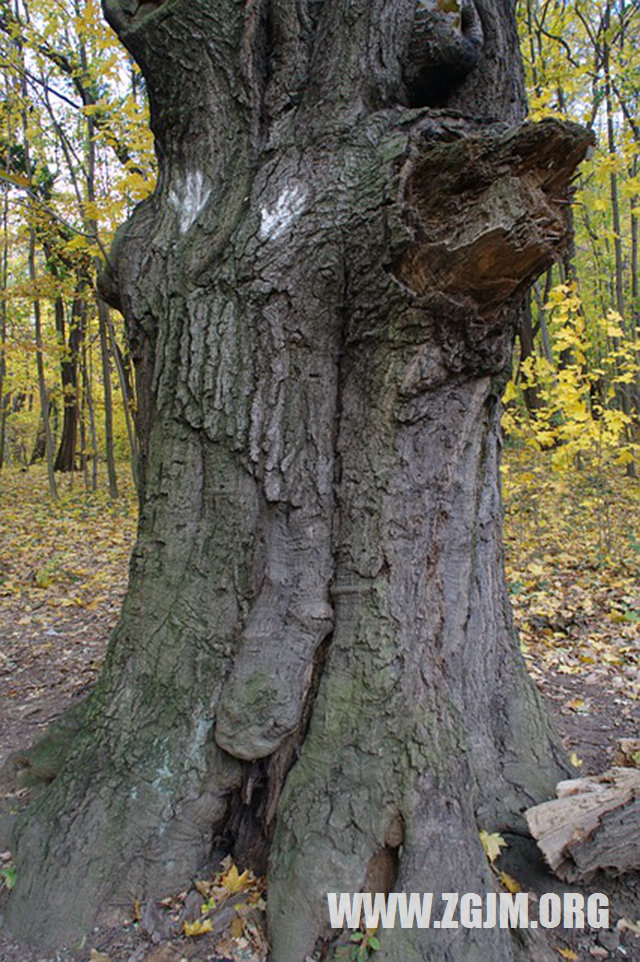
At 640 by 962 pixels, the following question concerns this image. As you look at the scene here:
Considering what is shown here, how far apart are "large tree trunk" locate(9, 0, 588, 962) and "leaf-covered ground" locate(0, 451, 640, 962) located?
17 centimetres

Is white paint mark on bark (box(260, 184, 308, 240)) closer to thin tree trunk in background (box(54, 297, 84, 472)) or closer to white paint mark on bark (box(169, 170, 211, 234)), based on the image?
white paint mark on bark (box(169, 170, 211, 234))

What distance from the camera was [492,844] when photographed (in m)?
2.06

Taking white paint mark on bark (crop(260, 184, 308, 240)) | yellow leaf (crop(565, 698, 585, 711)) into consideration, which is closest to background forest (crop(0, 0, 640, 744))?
yellow leaf (crop(565, 698, 585, 711))

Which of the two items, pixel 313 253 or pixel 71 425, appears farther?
pixel 71 425

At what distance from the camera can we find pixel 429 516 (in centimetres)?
213

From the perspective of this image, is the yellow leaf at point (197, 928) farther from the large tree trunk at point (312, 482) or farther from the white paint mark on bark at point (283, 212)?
the white paint mark on bark at point (283, 212)

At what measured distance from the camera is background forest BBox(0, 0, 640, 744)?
5.19 metres

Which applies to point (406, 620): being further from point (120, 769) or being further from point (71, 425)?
point (71, 425)

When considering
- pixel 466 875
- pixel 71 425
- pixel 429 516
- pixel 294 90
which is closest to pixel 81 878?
pixel 466 875

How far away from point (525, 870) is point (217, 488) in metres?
1.76

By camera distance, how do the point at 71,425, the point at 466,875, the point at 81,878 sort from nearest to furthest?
the point at 466,875, the point at 81,878, the point at 71,425

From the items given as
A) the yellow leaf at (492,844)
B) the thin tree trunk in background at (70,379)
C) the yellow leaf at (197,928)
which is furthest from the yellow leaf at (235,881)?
the thin tree trunk in background at (70,379)

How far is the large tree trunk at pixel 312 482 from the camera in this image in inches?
75.0

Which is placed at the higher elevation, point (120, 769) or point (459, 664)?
point (459, 664)
